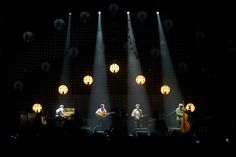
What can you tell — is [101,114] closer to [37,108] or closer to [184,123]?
[37,108]

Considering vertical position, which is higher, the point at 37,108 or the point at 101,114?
the point at 37,108

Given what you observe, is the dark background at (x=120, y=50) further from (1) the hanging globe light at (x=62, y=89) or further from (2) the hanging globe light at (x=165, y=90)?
(2) the hanging globe light at (x=165, y=90)

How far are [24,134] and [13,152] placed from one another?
0.76 metres

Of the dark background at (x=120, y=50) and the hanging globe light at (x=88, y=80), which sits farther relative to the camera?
the dark background at (x=120, y=50)

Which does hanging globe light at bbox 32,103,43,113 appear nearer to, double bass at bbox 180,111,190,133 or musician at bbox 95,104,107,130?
musician at bbox 95,104,107,130

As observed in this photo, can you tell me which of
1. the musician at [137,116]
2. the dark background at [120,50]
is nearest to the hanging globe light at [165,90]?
the musician at [137,116]

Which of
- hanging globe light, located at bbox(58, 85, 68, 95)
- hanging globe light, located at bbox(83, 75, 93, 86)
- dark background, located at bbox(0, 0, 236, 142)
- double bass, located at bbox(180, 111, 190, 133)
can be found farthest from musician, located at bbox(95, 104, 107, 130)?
double bass, located at bbox(180, 111, 190, 133)

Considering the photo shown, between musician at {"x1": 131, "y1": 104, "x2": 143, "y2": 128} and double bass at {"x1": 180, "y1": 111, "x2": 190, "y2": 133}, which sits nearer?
double bass at {"x1": 180, "y1": 111, "x2": 190, "y2": 133}

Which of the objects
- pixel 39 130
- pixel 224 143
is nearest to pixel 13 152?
pixel 39 130

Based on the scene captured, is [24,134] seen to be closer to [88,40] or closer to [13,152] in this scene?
[13,152]

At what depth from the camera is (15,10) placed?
1725 cm

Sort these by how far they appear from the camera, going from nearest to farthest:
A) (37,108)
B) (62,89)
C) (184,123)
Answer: (184,123)
(62,89)
(37,108)

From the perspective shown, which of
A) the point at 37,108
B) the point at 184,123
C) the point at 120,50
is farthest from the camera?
the point at 120,50

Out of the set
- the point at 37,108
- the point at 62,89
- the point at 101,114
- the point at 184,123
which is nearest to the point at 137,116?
the point at 101,114
